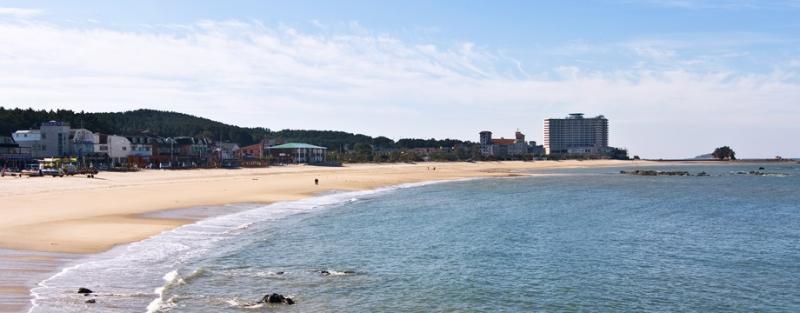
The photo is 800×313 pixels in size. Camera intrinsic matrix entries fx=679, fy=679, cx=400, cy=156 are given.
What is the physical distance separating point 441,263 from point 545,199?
1342 inches

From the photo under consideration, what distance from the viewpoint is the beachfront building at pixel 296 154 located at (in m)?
147

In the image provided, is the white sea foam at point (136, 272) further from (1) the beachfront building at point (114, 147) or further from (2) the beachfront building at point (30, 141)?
(2) the beachfront building at point (30, 141)

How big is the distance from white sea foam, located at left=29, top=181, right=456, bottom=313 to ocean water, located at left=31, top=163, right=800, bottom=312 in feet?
0.17

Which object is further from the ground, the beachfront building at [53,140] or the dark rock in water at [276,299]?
the beachfront building at [53,140]

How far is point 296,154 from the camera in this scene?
149 meters

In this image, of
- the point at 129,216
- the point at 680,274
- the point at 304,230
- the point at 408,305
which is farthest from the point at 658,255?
the point at 129,216

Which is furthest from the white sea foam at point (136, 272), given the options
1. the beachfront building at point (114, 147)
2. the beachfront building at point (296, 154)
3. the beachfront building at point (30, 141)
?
the beachfront building at point (296, 154)

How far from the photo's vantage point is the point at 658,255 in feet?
87.9

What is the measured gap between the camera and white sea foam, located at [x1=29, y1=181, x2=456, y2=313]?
16156mm

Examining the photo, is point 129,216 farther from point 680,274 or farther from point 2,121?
point 2,121

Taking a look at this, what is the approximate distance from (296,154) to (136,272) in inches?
5108

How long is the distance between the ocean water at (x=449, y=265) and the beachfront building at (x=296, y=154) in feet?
345

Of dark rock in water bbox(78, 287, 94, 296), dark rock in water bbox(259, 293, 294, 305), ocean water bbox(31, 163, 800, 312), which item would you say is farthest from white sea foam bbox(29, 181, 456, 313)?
dark rock in water bbox(259, 293, 294, 305)

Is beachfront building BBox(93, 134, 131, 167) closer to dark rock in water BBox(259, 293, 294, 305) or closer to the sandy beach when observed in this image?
the sandy beach
